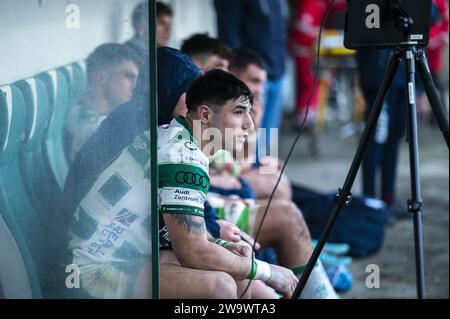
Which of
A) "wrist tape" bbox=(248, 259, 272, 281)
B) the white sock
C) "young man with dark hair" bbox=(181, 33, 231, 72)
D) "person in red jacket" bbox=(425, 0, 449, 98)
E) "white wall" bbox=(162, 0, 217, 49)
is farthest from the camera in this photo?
"white wall" bbox=(162, 0, 217, 49)

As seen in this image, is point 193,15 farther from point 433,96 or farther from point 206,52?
point 433,96

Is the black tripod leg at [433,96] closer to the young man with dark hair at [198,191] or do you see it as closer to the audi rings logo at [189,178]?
the young man with dark hair at [198,191]

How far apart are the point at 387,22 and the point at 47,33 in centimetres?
103

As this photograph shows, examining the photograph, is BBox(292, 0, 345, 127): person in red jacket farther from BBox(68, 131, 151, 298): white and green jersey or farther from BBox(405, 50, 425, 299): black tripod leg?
BBox(68, 131, 151, 298): white and green jersey

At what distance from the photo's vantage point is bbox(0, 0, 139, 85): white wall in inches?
97.0

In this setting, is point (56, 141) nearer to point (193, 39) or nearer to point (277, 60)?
point (193, 39)

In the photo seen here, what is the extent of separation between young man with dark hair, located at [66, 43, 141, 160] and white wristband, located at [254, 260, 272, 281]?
68 cm

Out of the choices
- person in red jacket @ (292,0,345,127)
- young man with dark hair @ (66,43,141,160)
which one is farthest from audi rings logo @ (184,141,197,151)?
person in red jacket @ (292,0,345,127)

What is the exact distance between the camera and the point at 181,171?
2480 millimetres

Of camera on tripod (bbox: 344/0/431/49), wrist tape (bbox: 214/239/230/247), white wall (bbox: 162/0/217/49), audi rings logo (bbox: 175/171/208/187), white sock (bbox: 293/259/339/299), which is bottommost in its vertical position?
white sock (bbox: 293/259/339/299)

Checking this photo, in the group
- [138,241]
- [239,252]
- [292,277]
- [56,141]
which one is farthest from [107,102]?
[292,277]

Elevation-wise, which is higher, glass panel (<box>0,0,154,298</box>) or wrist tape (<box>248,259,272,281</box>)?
glass panel (<box>0,0,154,298</box>)
